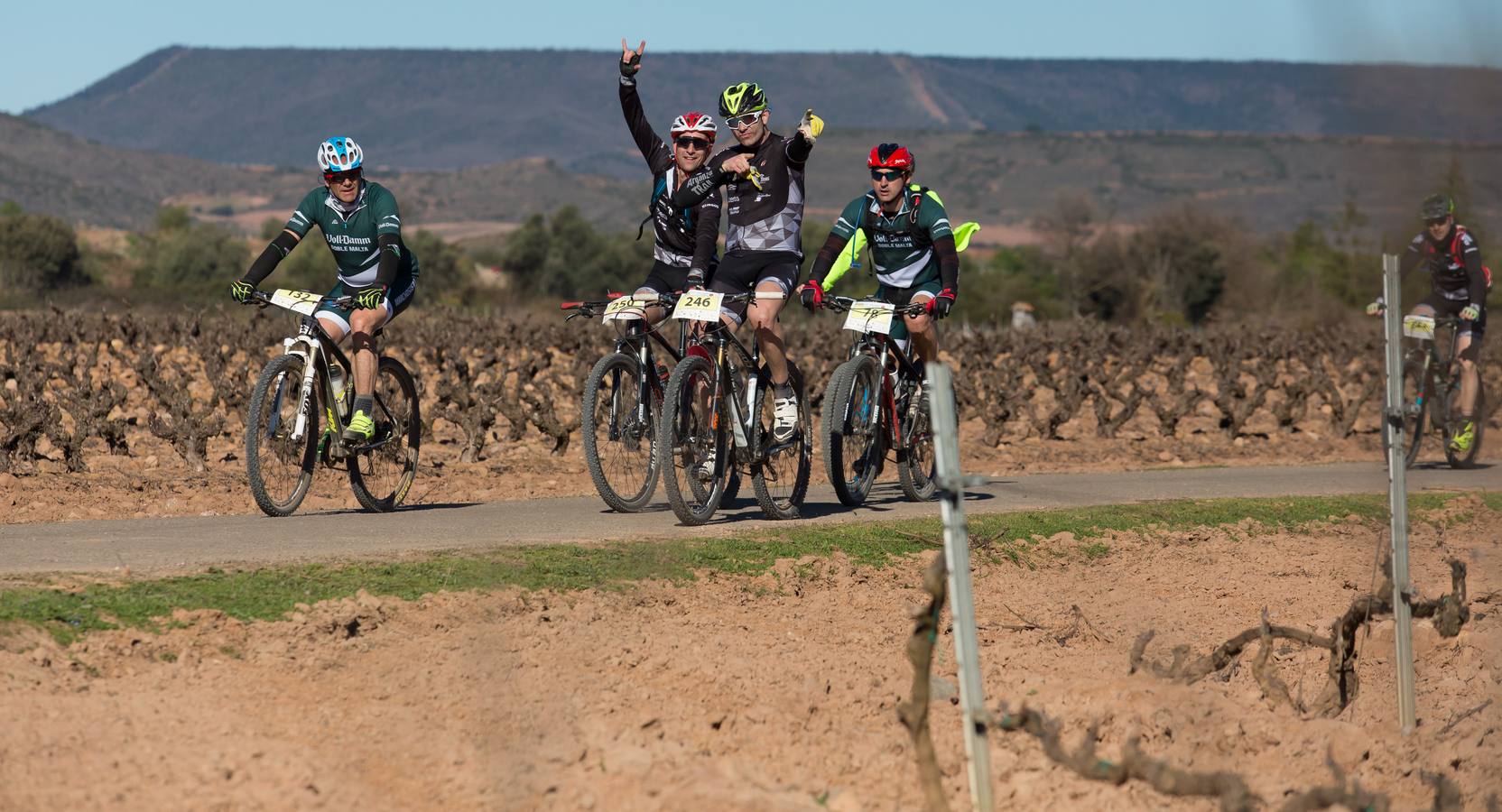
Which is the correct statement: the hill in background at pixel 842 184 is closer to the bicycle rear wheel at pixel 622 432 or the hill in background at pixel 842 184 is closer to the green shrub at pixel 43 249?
the green shrub at pixel 43 249

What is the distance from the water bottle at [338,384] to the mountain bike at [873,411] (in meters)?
2.54

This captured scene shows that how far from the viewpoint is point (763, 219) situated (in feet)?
27.8

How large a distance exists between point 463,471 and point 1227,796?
8.41 m

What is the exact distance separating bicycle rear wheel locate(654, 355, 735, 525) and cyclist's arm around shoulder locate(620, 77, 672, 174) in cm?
152

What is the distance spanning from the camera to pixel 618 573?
22.7 ft

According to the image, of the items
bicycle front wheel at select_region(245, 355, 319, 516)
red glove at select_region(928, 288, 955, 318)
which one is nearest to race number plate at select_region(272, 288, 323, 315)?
bicycle front wheel at select_region(245, 355, 319, 516)

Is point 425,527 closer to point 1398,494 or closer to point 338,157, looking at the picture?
point 338,157

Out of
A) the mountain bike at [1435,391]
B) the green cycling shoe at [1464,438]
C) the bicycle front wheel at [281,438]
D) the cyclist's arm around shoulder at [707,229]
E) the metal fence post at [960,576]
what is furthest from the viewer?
the green cycling shoe at [1464,438]

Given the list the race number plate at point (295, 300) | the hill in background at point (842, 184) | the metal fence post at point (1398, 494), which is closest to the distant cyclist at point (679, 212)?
the race number plate at point (295, 300)

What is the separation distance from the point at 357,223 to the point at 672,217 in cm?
166

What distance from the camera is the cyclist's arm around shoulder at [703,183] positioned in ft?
→ 27.3

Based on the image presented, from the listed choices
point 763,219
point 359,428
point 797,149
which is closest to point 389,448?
point 359,428

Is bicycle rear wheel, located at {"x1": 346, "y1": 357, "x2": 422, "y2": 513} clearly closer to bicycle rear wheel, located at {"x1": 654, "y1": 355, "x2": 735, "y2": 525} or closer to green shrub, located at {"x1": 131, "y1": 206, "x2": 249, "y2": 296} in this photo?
bicycle rear wheel, located at {"x1": 654, "y1": 355, "x2": 735, "y2": 525}

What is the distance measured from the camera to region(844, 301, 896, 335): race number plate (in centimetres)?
874
